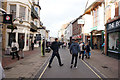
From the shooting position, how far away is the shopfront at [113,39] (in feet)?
39.4

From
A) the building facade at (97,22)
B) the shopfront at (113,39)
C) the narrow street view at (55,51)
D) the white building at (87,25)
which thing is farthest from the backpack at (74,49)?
the white building at (87,25)

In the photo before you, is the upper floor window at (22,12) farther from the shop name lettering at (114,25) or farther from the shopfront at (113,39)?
the shop name lettering at (114,25)

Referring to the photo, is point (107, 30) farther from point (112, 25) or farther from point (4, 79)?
point (4, 79)

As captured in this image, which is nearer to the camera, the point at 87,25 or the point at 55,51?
the point at 55,51

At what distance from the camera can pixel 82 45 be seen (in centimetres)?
1137

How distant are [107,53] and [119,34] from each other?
358cm

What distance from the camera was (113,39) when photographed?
1377cm

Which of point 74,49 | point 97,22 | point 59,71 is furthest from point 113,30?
point 97,22

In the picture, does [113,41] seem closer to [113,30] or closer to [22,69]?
[113,30]

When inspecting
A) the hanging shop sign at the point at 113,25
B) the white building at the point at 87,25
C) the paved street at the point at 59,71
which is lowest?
the paved street at the point at 59,71

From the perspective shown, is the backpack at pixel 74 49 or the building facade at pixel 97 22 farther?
the building facade at pixel 97 22

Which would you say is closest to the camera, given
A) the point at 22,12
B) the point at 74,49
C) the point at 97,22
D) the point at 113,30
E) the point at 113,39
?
the point at 74,49

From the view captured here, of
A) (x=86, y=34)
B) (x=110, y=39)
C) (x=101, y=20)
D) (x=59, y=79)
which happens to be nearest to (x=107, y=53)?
(x=110, y=39)

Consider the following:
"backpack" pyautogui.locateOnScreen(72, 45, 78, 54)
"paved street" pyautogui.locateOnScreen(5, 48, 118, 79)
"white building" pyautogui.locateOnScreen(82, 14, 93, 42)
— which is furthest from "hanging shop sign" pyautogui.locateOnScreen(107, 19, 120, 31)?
"white building" pyautogui.locateOnScreen(82, 14, 93, 42)
